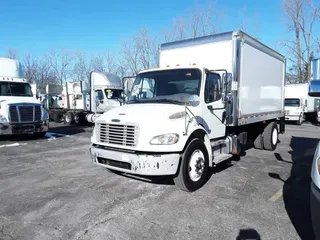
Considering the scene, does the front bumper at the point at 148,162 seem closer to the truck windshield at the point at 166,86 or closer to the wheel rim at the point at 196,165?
the wheel rim at the point at 196,165

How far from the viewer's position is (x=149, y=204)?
4.47 metres

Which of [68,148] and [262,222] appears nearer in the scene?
[262,222]

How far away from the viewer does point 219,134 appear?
6344 mm

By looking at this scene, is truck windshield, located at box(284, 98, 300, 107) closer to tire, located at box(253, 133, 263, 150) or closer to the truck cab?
the truck cab

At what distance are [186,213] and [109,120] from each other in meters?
2.33

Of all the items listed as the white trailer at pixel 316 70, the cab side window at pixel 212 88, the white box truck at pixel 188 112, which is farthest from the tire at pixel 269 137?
the white trailer at pixel 316 70

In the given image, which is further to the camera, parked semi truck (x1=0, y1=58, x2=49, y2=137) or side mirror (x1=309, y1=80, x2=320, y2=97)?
parked semi truck (x1=0, y1=58, x2=49, y2=137)

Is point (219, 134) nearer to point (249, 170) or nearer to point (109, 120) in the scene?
point (249, 170)

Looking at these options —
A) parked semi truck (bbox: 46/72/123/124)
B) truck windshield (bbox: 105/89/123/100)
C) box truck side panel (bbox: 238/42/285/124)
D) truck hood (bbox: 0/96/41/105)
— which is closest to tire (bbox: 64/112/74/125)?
parked semi truck (bbox: 46/72/123/124)

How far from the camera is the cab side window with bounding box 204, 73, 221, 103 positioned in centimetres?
569

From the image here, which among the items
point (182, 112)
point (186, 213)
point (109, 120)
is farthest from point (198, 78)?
point (186, 213)

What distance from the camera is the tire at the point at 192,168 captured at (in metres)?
4.76

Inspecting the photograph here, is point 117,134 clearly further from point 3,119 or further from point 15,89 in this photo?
point 15,89

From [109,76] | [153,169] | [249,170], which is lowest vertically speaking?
[249,170]
